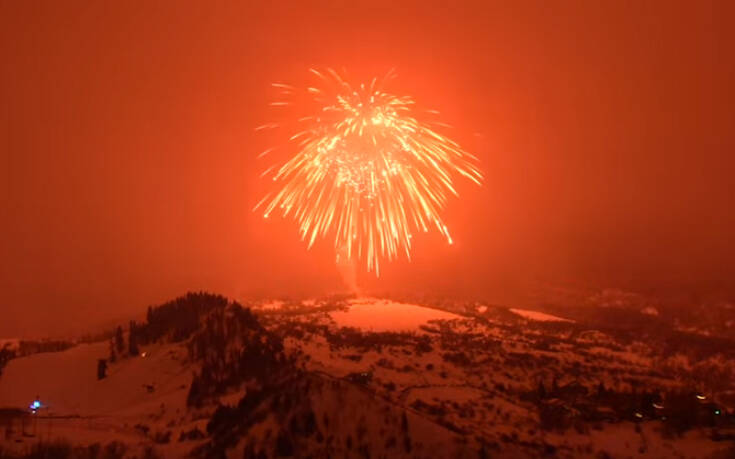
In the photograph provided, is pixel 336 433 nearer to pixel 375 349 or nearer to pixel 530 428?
pixel 530 428

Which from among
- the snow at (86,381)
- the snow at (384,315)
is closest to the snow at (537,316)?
the snow at (384,315)

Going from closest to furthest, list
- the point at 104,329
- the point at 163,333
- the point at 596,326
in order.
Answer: the point at 163,333 < the point at 596,326 < the point at 104,329

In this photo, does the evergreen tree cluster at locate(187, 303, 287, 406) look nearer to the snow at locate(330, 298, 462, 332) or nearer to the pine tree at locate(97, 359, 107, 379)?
the pine tree at locate(97, 359, 107, 379)

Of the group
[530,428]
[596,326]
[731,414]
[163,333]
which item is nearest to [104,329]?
[163,333]

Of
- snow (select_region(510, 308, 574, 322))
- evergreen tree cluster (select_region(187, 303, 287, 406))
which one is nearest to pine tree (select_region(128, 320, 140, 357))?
evergreen tree cluster (select_region(187, 303, 287, 406))

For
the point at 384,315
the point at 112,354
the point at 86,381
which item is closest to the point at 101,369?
the point at 86,381

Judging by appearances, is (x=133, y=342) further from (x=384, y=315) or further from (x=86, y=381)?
(x=384, y=315)
